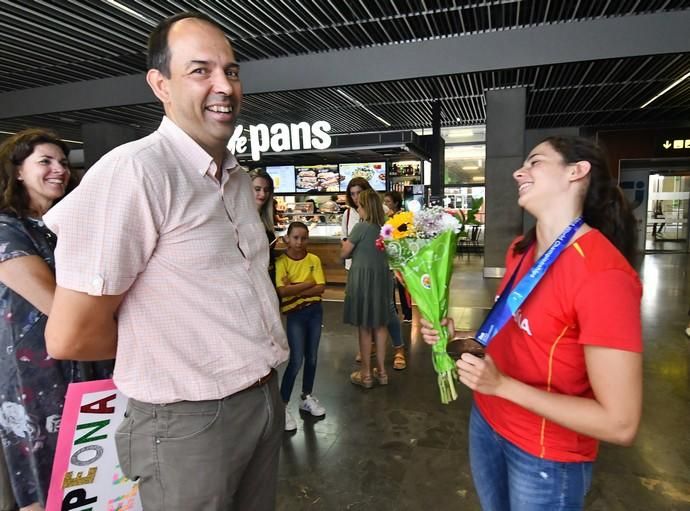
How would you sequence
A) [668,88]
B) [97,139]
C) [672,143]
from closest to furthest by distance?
1. [668,88]
2. [97,139]
3. [672,143]

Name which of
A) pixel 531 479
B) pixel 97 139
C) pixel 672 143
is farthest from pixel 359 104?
pixel 531 479

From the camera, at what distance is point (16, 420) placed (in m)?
1.69

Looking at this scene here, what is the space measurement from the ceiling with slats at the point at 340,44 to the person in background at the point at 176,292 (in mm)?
4726

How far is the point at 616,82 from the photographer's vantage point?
8.32m

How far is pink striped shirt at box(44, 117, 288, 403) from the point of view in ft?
3.01

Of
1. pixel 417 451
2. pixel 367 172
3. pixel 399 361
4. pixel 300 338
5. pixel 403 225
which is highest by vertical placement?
pixel 367 172

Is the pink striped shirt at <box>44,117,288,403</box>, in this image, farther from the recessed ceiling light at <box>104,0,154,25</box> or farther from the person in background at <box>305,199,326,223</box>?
the person in background at <box>305,199,326,223</box>

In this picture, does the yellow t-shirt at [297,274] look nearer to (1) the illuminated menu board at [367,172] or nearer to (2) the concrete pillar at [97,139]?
(1) the illuminated menu board at [367,172]

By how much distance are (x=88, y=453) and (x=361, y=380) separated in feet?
9.32

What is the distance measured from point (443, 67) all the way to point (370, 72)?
109 cm

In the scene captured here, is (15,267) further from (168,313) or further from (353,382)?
(353,382)

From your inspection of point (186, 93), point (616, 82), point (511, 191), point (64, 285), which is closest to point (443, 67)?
point (511, 191)

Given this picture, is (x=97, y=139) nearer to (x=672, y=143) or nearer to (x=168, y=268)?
(x=168, y=268)

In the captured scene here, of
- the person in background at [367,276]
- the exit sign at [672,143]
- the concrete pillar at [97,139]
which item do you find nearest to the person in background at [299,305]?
the person in background at [367,276]
